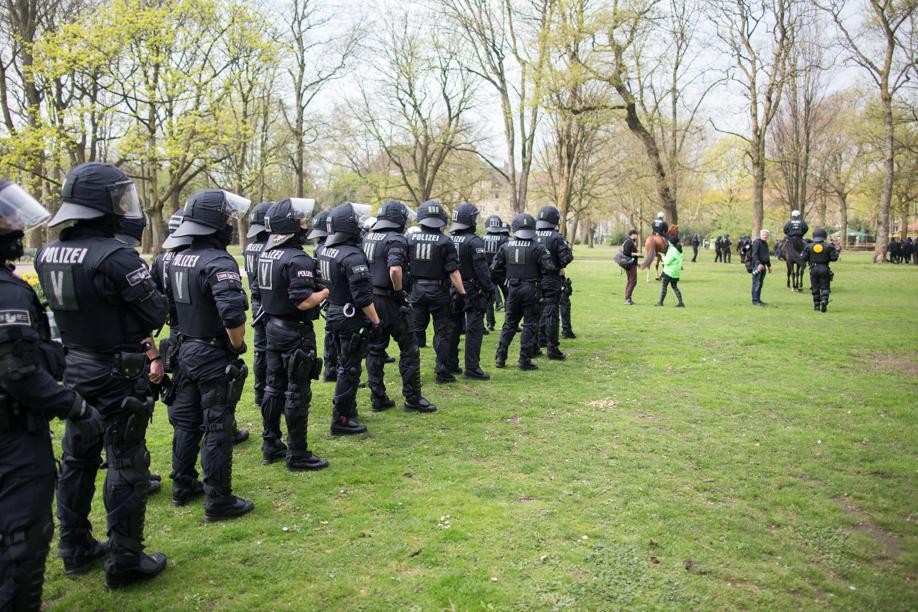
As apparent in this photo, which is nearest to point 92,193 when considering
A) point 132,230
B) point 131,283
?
point 131,283

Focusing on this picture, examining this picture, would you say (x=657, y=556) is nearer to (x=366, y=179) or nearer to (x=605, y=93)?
(x=605, y=93)

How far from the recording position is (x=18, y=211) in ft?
9.53

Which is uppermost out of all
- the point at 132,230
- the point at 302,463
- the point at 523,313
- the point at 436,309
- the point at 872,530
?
the point at 132,230

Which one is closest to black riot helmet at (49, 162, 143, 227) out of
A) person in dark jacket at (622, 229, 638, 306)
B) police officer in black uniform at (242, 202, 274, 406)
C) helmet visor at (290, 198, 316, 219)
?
helmet visor at (290, 198, 316, 219)

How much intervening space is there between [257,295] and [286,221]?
1556 millimetres

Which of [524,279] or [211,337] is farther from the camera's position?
[524,279]

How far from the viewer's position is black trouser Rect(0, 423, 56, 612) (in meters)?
2.80

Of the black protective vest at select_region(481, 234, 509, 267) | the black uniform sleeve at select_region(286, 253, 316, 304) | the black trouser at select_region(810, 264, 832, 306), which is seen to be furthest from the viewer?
the black trouser at select_region(810, 264, 832, 306)

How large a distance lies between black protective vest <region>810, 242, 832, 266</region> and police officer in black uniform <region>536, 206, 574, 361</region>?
812 cm

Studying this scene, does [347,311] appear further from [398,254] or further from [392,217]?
[392,217]

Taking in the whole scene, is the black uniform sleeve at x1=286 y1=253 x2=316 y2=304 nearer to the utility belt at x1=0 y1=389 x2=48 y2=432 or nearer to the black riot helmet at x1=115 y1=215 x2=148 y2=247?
the black riot helmet at x1=115 y1=215 x2=148 y2=247

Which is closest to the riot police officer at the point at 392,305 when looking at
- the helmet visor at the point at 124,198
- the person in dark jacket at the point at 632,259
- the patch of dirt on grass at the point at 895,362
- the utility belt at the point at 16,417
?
the helmet visor at the point at 124,198

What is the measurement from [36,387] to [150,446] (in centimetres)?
356

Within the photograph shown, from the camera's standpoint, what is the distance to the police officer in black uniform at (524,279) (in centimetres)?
897
